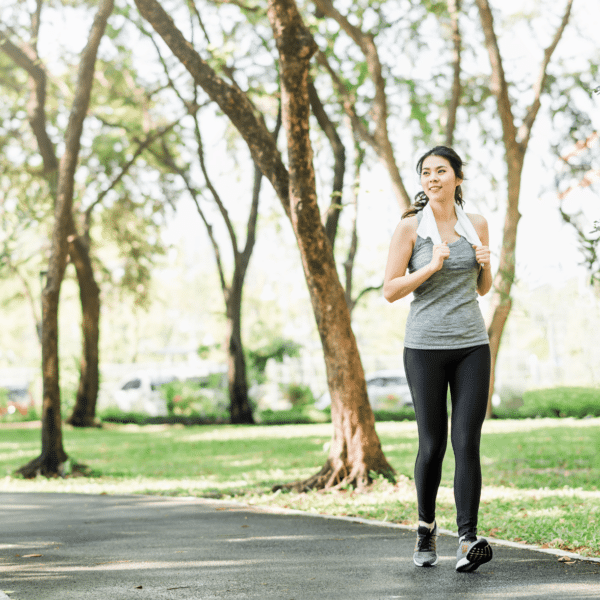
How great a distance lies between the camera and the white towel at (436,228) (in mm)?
4238

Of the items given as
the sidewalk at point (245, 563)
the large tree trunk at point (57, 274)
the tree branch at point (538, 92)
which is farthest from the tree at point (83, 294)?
the sidewalk at point (245, 563)

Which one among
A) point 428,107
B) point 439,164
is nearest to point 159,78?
point 428,107

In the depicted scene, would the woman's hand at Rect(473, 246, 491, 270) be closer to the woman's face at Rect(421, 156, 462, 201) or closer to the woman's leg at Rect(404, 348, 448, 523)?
the woman's face at Rect(421, 156, 462, 201)

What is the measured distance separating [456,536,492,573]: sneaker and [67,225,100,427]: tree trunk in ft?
56.7

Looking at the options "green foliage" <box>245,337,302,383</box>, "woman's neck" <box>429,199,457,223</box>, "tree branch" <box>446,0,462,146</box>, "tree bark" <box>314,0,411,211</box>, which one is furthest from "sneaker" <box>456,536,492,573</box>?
"green foliage" <box>245,337,302,383</box>

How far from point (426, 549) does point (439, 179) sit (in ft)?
6.46

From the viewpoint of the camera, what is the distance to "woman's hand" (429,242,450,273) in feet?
13.2

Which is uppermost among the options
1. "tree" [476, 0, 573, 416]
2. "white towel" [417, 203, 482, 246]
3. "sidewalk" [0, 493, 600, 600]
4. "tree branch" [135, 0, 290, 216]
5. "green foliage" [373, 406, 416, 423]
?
"tree" [476, 0, 573, 416]

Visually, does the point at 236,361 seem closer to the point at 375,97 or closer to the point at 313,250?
the point at 375,97

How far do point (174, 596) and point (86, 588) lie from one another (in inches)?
20.8

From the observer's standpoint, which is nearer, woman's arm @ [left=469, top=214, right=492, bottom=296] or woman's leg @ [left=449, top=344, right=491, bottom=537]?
woman's leg @ [left=449, top=344, right=491, bottom=537]

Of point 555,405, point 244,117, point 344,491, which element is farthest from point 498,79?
point 344,491

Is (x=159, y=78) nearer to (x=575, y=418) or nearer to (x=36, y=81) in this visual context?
(x=36, y=81)

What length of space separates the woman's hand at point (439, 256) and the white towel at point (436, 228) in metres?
0.14
